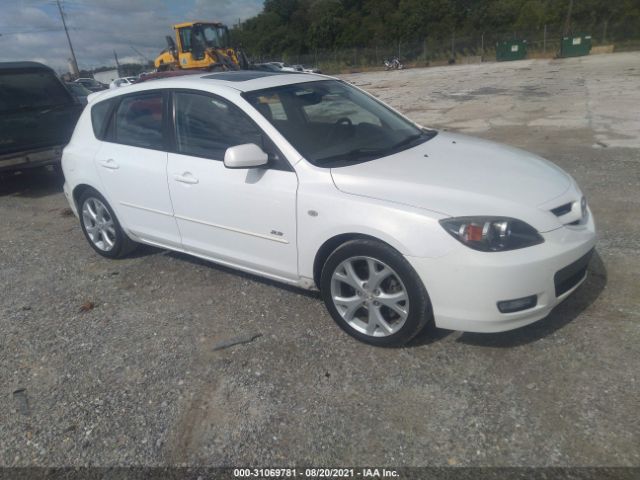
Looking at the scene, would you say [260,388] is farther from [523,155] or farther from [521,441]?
[523,155]

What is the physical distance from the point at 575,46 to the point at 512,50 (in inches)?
176

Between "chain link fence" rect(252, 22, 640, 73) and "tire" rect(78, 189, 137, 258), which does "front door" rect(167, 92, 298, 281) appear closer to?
"tire" rect(78, 189, 137, 258)

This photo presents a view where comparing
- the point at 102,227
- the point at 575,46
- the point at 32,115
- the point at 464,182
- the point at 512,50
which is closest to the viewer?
the point at 464,182

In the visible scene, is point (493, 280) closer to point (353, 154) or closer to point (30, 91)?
point (353, 154)

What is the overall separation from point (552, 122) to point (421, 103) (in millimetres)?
6024

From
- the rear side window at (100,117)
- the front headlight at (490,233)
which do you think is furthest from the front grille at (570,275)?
the rear side window at (100,117)

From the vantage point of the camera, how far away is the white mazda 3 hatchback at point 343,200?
275 centimetres

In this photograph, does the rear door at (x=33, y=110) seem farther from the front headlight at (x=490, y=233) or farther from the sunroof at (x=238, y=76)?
the front headlight at (x=490, y=233)

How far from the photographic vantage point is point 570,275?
9.48 ft

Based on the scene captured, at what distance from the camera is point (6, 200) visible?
7.79 metres

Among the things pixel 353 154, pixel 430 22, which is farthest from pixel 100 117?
pixel 430 22

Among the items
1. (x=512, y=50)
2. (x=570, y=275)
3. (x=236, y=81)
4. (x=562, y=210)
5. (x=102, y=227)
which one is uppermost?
(x=236, y=81)

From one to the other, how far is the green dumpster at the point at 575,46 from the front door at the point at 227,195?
40.3m

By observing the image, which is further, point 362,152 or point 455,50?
point 455,50
